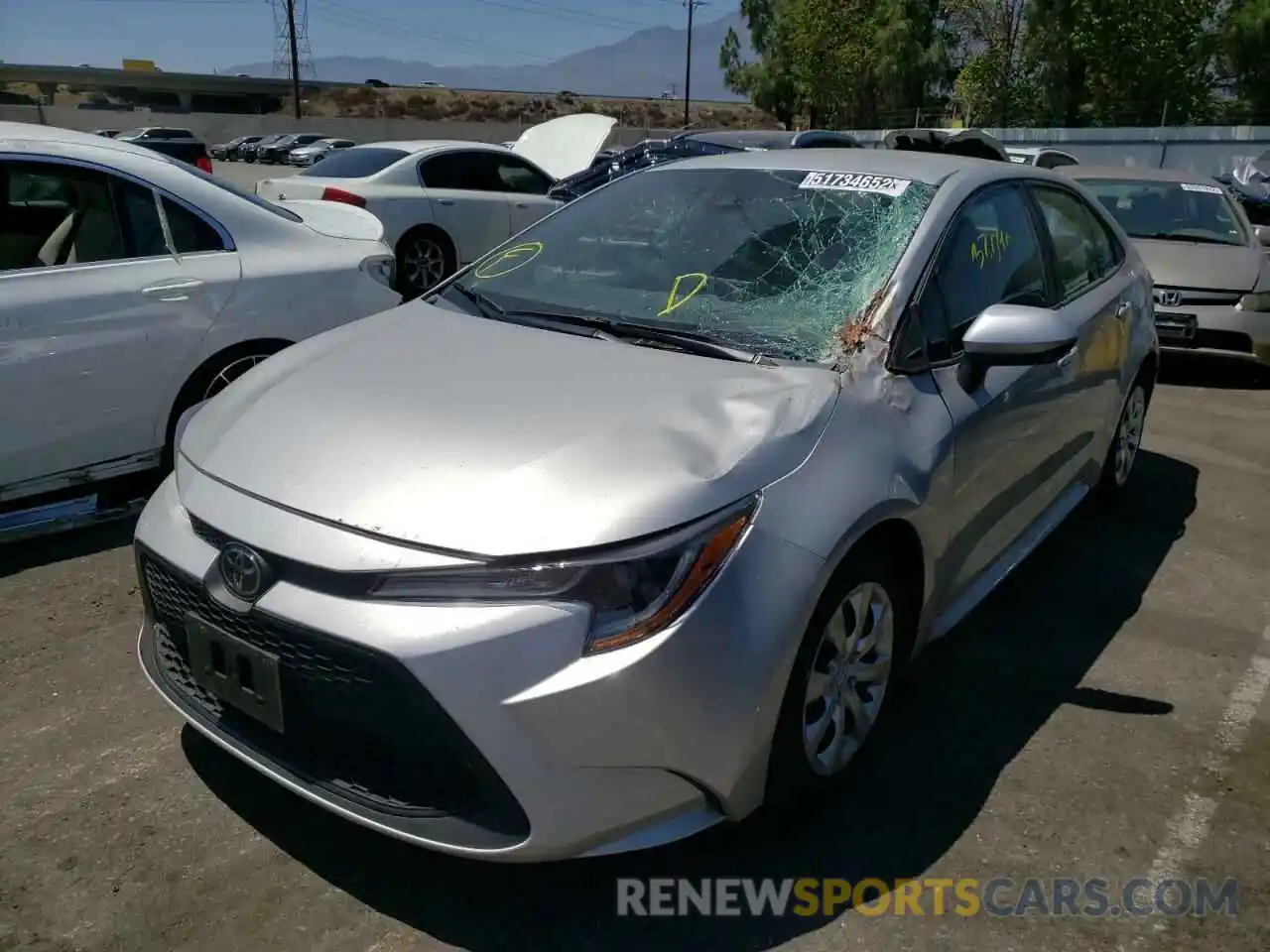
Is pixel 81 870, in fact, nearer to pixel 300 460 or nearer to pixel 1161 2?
pixel 300 460

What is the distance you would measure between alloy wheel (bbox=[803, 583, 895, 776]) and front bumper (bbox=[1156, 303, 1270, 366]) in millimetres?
5916

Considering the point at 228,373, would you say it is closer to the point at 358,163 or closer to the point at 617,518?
the point at 617,518

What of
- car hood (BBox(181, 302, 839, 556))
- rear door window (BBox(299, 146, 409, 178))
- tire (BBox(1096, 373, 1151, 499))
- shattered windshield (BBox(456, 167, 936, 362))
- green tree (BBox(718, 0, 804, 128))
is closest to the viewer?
car hood (BBox(181, 302, 839, 556))

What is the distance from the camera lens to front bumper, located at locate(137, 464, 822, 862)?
1.97 m

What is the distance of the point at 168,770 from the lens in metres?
2.77

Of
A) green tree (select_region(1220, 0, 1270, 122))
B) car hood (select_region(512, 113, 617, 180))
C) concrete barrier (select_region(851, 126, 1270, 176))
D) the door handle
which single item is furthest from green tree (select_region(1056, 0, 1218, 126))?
the door handle

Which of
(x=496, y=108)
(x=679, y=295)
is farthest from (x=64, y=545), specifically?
(x=496, y=108)

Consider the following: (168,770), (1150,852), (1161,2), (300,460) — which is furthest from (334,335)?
(1161,2)

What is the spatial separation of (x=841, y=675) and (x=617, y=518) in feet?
2.72

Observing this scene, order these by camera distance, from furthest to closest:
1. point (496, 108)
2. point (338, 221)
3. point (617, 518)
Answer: point (496, 108)
point (338, 221)
point (617, 518)

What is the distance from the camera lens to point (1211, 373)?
8305 mm

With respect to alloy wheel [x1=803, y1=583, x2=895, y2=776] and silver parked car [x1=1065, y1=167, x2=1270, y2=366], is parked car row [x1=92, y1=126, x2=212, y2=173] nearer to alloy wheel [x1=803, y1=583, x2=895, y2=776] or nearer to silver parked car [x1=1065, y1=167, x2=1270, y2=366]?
alloy wheel [x1=803, y1=583, x2=895, y2=776]

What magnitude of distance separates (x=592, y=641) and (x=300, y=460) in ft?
2.61

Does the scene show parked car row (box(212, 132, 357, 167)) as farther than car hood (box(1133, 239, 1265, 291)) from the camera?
Yes
